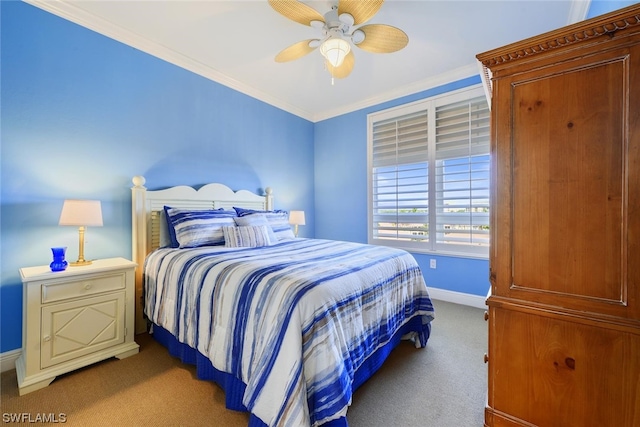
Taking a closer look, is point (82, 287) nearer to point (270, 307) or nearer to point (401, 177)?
point (270, 307)

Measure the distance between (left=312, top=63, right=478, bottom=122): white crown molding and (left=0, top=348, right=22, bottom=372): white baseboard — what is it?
4.35 metres

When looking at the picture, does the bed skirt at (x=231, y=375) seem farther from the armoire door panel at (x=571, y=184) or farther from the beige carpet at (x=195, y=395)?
the armoire door panel at (x=571, y=184)

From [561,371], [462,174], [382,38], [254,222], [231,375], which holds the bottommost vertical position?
[231,375]

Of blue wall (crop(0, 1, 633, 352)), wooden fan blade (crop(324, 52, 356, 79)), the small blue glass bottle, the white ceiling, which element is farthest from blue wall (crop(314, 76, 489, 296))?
the small blue glass bottle

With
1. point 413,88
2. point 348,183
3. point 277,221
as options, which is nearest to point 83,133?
point 277,221

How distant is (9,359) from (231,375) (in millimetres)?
1786

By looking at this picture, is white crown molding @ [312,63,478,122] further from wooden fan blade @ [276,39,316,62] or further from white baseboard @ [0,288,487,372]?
white baseboard @ [0,288,487,372]

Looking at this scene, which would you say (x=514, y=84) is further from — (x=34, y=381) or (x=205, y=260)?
(x=34, y=381)

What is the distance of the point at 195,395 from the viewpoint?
1.62 metres

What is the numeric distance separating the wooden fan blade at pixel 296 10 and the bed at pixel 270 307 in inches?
67.0

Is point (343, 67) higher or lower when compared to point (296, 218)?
higher

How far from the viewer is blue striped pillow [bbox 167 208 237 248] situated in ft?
7.76

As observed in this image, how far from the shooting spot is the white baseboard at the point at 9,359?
1.85m

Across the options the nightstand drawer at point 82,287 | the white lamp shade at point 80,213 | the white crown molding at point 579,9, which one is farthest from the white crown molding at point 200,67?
the nightstand drawer at point 82,287
